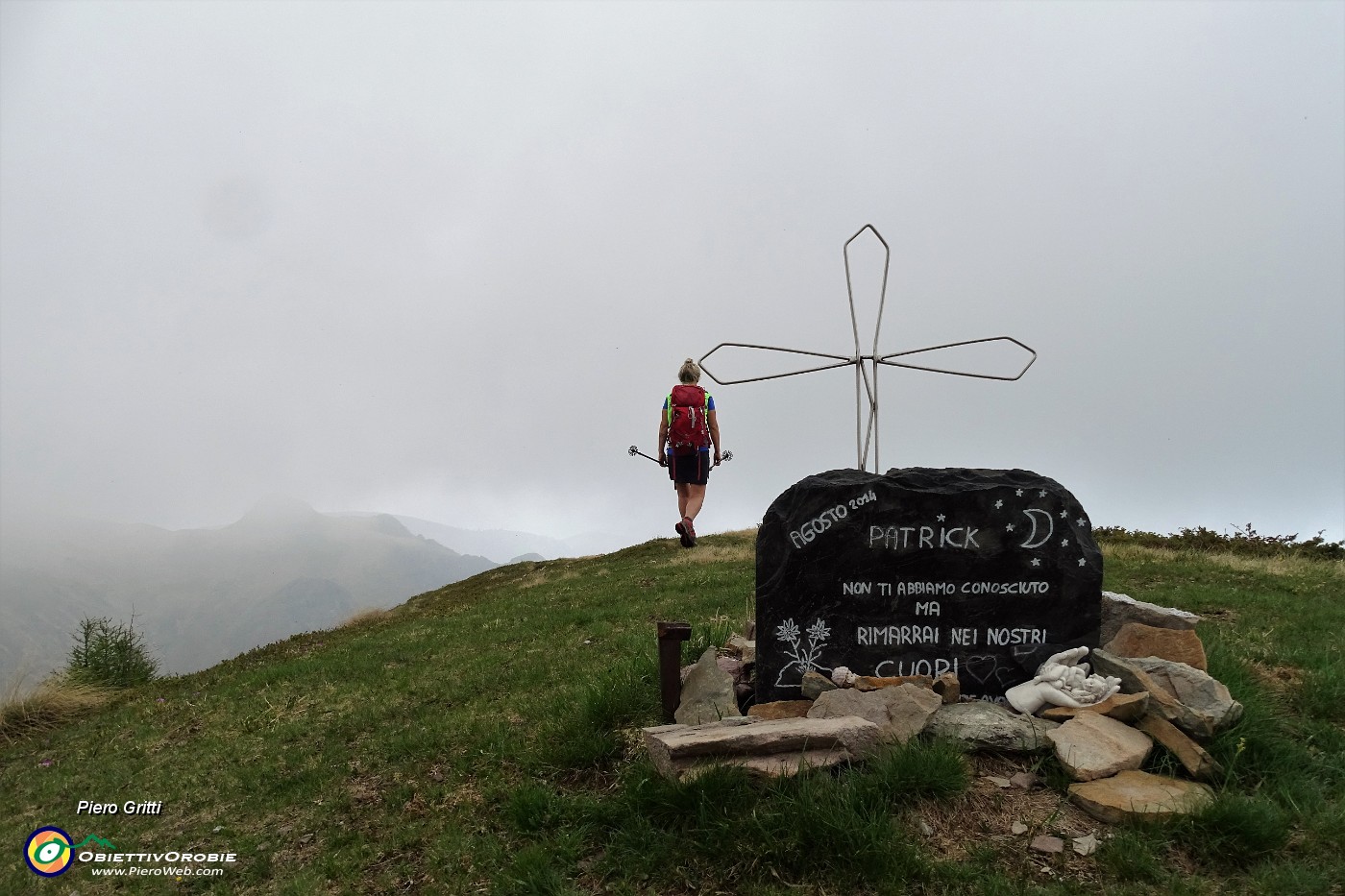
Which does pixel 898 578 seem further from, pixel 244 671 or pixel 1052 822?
pixel 244 671

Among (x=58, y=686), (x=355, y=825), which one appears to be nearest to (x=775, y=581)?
(x=355, y=825)

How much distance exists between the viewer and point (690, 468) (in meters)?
10.6

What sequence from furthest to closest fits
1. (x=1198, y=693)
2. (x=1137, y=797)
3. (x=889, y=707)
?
1. (x=889, y=707)
2. (x=1198, y=693)
3. (x=1137, y=797)

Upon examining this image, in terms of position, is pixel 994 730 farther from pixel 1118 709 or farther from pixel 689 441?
pixel 689 441

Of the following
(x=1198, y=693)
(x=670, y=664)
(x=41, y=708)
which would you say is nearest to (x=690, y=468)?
(x=670, y=664)

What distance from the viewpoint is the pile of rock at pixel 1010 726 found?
15.6 feet

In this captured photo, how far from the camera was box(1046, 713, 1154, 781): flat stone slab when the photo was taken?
189 inches

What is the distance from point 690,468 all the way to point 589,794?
230 inches

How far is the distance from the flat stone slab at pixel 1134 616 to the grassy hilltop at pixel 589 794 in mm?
487

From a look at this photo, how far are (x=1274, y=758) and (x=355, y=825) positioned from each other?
22.4 feet

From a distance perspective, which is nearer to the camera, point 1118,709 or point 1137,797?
point 1137,797

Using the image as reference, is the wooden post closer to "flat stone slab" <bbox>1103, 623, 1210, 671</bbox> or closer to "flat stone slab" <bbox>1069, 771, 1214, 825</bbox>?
"flat stone slab" <bbox>1069, 771, 1214, 825</bbox>

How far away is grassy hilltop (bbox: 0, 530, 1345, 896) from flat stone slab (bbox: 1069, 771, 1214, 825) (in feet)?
0.32

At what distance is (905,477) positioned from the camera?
6.45 meters
